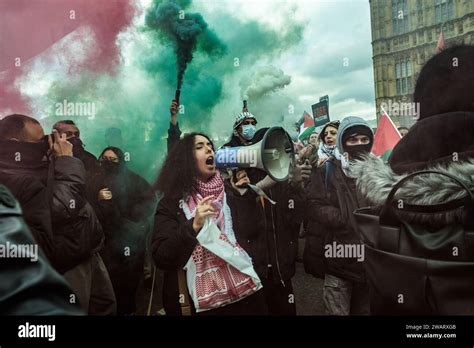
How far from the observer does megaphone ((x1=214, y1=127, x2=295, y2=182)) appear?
10.1 feet

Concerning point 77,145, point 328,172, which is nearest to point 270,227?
point 328,172

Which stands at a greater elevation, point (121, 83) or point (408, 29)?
point (408, 29)

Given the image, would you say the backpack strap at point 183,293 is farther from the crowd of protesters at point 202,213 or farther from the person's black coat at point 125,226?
the person's black coat at point 125,226

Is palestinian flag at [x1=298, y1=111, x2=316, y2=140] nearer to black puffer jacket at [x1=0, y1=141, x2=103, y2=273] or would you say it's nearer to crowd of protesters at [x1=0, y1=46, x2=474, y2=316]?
crowd of protesters at [x1=0, y1=46, x2=474, y2=316]

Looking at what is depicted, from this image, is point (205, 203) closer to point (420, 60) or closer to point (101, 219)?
→ point (101, 219)

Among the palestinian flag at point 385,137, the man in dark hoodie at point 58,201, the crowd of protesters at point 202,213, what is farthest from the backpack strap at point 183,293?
the palestinian flag at point 385,137

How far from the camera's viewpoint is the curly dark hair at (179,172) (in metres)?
3.12

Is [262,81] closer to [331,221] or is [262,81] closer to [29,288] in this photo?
[331,221]

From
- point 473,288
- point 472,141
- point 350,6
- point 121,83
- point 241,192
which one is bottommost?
point 473,288

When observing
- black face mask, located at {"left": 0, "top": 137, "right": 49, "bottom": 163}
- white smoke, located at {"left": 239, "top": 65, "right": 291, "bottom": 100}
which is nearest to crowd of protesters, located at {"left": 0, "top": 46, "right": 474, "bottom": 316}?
black face mask, located at {"left": 0, "top": 137, "right": 49, "bottom": 163}

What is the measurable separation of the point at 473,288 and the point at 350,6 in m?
1.78

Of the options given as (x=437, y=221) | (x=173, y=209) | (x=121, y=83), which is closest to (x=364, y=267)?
(x=437, y=221)

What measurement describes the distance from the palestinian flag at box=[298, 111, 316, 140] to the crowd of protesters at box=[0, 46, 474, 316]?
0.22 ft

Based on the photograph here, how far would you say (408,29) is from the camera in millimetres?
3207
